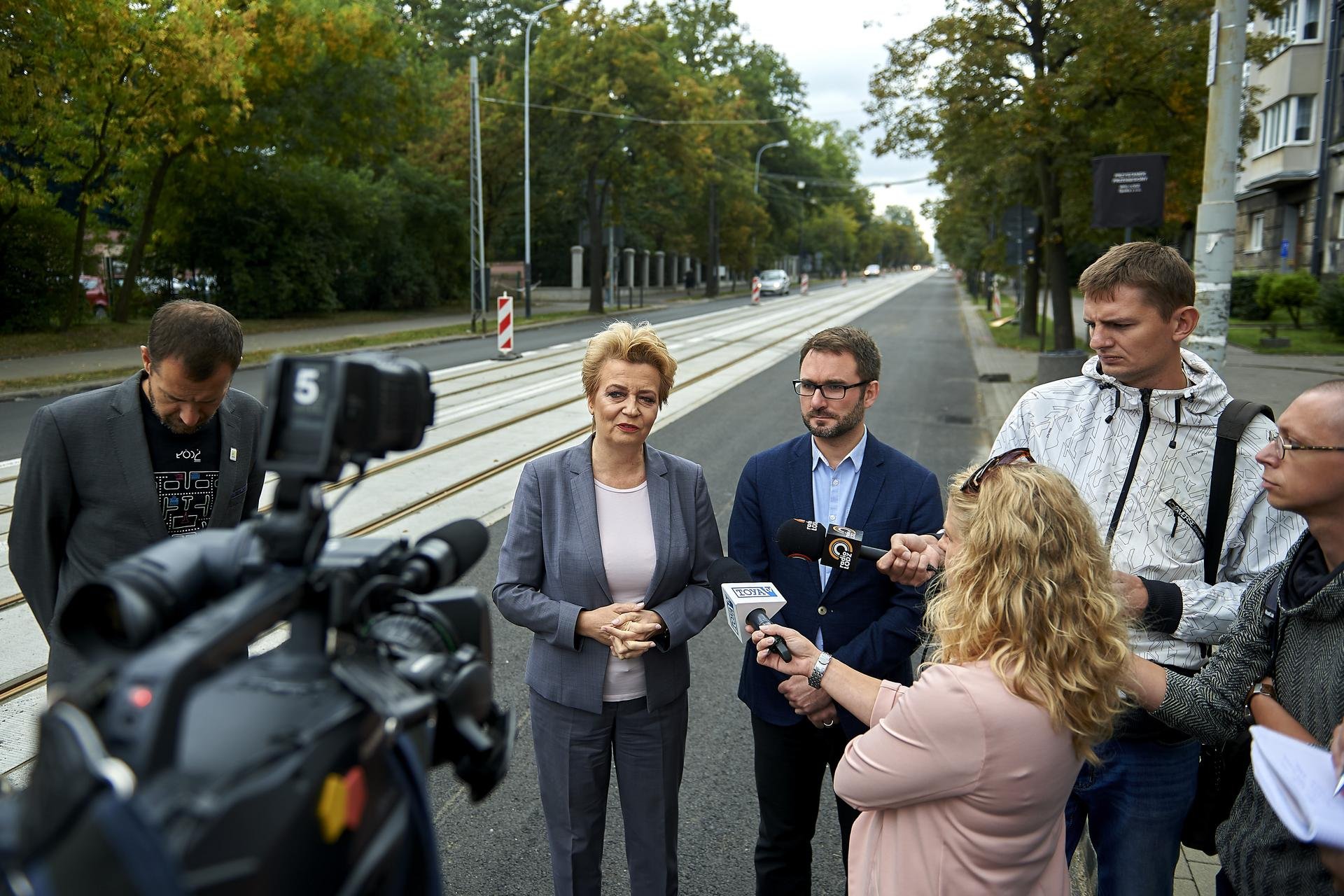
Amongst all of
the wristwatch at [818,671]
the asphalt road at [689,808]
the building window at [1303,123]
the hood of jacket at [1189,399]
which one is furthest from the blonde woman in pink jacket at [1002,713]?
the building window at [1303,123]

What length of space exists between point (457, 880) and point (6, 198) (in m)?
20.3

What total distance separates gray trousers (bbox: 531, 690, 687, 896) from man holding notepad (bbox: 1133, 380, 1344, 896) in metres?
1.46

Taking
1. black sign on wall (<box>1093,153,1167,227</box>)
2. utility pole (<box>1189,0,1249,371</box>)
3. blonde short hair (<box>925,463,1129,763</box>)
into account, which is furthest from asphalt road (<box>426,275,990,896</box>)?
utility pole (<box>1189,0,1249,371</box>)

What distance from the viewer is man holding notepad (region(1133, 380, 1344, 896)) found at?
2039 mm

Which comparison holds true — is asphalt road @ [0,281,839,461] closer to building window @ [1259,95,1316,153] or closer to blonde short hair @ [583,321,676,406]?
blonde short hair @ [583,321,676,406]

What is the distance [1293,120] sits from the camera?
3231 centimetres

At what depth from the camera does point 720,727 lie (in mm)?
4852

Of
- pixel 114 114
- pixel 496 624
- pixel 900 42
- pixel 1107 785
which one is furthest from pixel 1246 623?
pixel 114 114

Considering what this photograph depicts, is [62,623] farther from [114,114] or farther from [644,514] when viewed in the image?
[114,114]

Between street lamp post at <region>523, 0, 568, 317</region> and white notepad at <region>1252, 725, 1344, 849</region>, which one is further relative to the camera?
street lamp post at <region>523, 0, 568, 317</region>

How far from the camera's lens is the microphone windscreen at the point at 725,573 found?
2904mm

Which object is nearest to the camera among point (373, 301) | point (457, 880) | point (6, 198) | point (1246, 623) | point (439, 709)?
point (439, 709)

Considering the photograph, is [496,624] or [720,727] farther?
[496,624]

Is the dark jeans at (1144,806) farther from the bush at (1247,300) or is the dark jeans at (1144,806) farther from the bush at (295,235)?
the bush at (1247,300)
